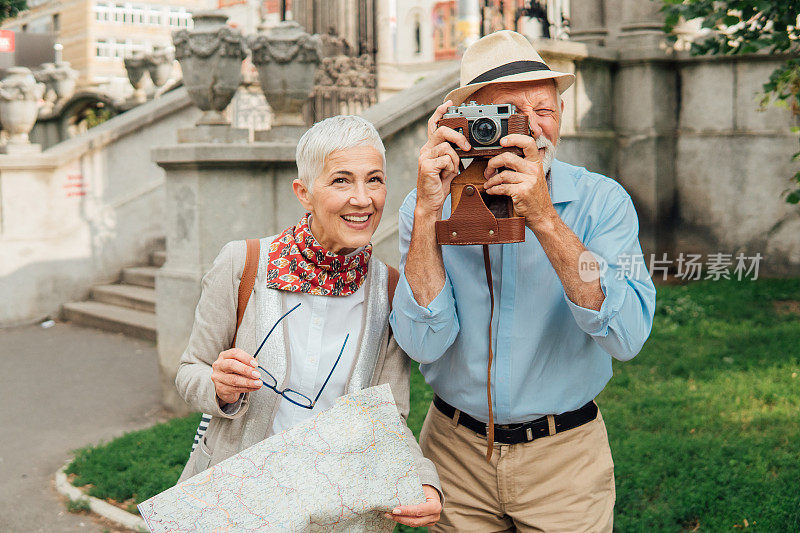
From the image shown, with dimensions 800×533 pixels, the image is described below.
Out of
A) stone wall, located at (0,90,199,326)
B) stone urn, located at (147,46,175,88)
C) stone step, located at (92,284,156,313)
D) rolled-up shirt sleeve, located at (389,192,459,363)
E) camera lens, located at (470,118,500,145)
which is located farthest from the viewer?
stone urn, located at (147,46,175,88)

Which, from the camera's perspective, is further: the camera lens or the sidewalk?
the sidewalk

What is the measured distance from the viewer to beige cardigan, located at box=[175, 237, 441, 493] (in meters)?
2.54

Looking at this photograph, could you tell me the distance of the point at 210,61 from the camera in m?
7.25

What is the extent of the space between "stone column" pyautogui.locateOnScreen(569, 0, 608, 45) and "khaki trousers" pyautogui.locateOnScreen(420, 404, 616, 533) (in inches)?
305

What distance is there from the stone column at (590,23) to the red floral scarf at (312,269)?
788cm

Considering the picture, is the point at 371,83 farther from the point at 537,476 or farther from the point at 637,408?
the point at 537,476

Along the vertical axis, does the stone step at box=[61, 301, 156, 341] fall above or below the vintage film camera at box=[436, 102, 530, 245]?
below

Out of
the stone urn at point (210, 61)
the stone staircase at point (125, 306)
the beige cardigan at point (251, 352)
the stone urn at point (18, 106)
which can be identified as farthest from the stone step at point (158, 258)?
the beige cardigan at point (251, 352)

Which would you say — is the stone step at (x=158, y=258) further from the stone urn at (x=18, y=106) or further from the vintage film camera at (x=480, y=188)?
the vintage film camera at (x=480, y=188)

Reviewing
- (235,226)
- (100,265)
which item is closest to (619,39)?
(235,226)

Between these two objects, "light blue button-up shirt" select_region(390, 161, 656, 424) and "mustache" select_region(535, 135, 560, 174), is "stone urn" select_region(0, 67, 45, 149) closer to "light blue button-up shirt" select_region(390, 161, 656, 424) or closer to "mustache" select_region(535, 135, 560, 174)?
"light blue button-up shirt" select_region(390, 161, 656, 424)

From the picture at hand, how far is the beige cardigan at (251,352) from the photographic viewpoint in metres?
2.54

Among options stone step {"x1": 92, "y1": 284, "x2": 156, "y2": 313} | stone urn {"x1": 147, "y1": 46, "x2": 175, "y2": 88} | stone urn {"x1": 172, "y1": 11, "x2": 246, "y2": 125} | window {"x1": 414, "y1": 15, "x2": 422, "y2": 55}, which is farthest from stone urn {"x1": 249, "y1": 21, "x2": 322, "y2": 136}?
Result: window {"x1": 414, "y1": 15, "x2": 422, "y2": 55}

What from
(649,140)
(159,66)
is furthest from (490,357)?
(159,66)
